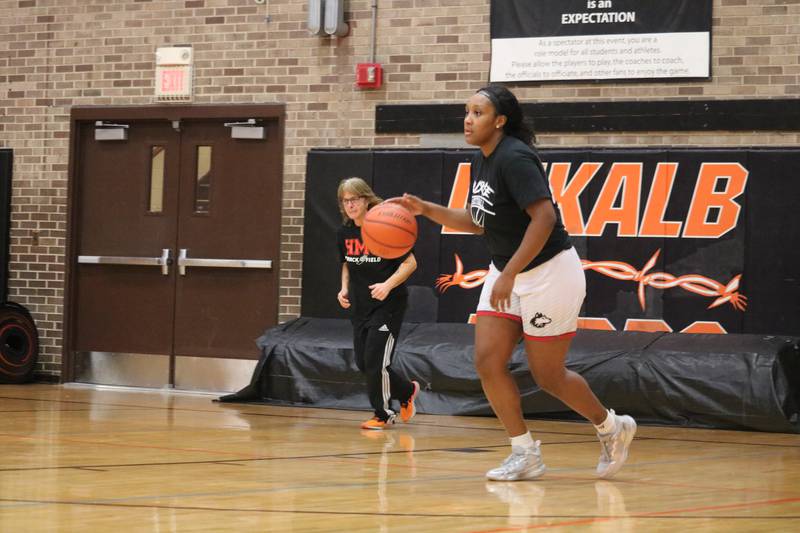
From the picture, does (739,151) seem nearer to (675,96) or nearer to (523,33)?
(675,96)

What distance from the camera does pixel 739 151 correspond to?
1026 centimetres

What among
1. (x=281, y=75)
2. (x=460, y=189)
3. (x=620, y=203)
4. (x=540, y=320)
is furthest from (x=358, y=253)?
(x=281, y=75)

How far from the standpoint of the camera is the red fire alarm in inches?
448

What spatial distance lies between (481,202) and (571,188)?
16.9ft

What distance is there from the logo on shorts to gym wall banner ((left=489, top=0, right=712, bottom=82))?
5.50 metres

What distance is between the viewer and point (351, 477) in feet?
19.2

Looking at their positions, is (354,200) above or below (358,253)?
above

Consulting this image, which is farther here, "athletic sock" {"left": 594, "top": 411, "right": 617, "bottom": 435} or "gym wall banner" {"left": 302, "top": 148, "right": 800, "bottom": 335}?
"gym wall banner" {"left": 302, "top": 148, "right": 800, "bottom": 335}

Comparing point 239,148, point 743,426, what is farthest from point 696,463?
point 239,148

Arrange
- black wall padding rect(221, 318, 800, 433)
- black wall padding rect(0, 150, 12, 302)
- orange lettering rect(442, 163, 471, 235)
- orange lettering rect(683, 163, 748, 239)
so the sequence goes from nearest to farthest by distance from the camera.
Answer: black wall padding rect(221, 318, 800, 433) → orange lettering rect(683, 163, 748, 239) → orange lettering rect(442, 163, 471, 235) → black wall padding rect(0, 150, 12, 302)

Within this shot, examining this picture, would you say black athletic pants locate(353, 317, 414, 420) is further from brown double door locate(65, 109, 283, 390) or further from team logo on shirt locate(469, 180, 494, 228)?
brown double door locate(65, 109, 283, 390)

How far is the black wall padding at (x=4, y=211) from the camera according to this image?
42.1 feet

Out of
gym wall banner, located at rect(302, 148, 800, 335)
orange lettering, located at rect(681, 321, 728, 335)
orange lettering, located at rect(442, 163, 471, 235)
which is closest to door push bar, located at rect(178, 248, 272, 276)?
gym wall banner, located at rect(302, 148, 800, 335)

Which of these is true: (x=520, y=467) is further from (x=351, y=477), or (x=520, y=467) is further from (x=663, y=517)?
(x=663, y=517)
